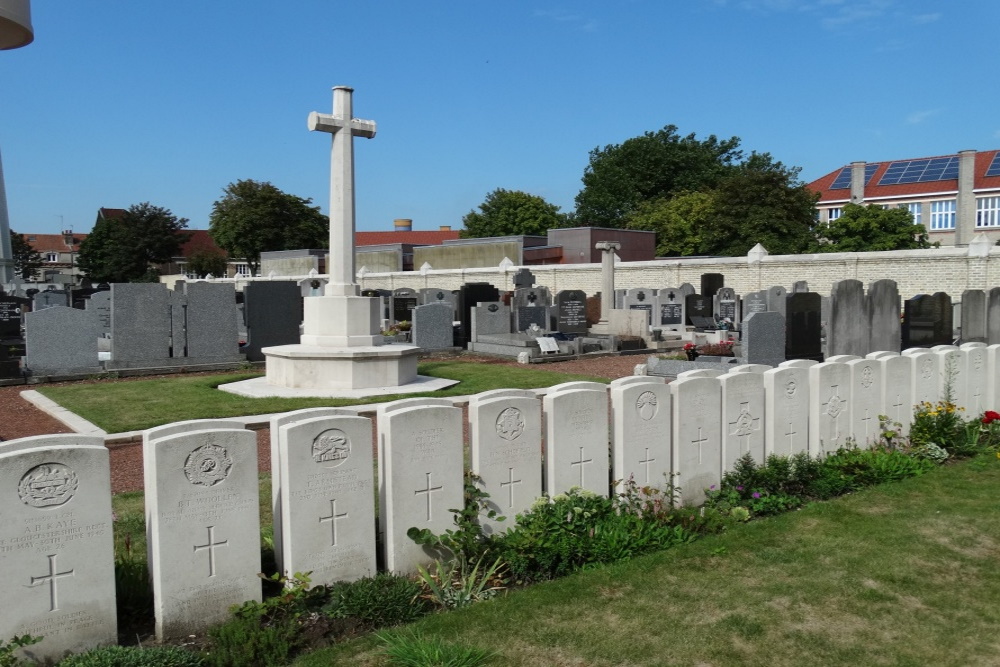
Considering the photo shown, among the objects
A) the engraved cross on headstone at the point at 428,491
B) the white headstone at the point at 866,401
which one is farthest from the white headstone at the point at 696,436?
the engraved cross on headstone at the point at 428,491

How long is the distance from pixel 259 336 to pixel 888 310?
12.0 meters

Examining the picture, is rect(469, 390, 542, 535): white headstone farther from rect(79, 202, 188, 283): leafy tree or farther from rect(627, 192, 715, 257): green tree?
rect(79, 202, 188, 283): leafy tree

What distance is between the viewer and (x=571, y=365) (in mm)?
16656

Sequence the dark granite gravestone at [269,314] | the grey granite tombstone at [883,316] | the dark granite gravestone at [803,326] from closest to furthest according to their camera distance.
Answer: the dark granite gravestone at [803,326], the grey granite tombstone at [883,316], the dark granite gravestone at [269,314]

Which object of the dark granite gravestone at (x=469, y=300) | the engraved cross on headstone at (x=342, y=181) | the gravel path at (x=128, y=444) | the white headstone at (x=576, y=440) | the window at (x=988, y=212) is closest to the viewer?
the white headstone at (x=576, y=440)

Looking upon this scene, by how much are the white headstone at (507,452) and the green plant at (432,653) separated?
1337 millimetres

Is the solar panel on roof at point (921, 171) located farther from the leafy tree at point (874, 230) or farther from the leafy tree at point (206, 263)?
the leafy tree at point (206, 263)

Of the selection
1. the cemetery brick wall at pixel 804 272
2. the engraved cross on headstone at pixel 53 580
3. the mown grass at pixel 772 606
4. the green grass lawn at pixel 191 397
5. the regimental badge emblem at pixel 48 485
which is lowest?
the mown grass at pixel 772 606

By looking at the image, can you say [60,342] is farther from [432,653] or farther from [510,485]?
[432,653]

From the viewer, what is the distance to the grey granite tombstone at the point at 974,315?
15.3m

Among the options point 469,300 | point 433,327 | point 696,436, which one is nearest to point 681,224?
point 469,300

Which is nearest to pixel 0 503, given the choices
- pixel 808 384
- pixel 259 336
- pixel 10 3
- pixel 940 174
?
pixel 10 3

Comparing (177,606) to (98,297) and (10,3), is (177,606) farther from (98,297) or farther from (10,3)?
(98,297)

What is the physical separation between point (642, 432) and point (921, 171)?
65988 mm
